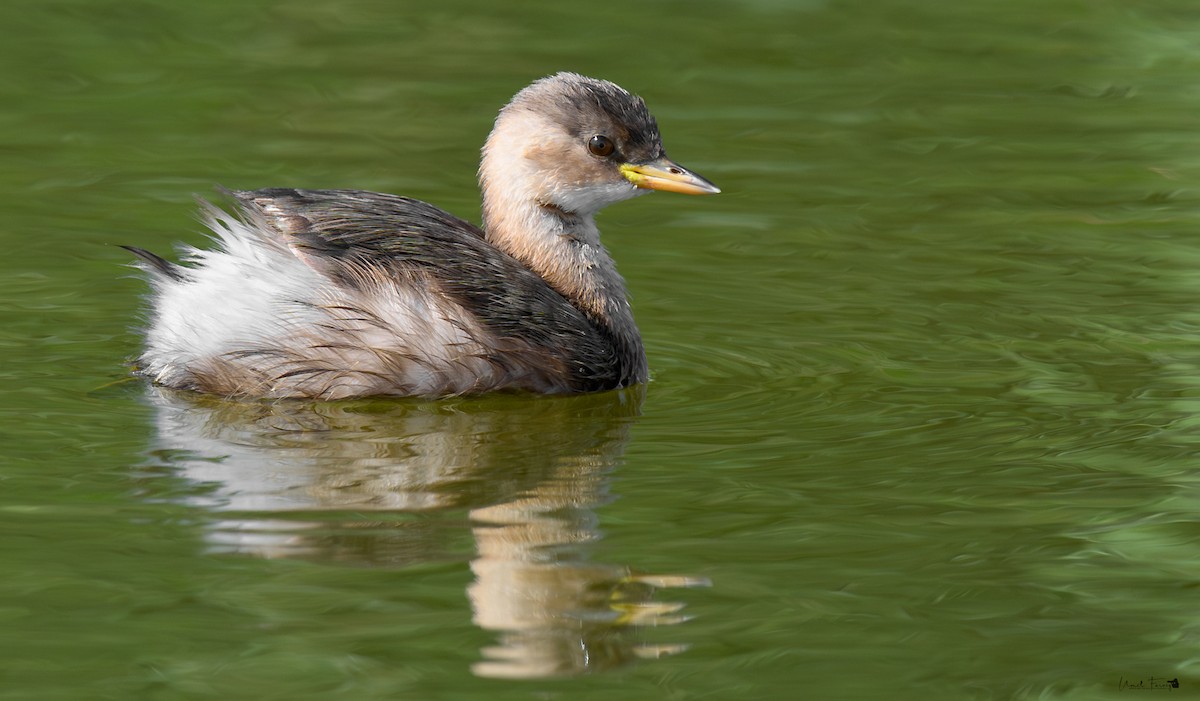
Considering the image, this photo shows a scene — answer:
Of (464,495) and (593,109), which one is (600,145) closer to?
(593,109)

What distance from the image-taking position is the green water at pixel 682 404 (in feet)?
16.8

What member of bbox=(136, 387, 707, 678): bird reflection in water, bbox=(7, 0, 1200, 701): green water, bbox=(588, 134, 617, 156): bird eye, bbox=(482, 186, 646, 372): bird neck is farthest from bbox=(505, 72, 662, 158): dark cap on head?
bbox=(136, 387, 707, 678): bird reflection in water

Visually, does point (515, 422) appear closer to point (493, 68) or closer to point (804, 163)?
point (804, 163)

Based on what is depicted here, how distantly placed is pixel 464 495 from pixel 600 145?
2092mm

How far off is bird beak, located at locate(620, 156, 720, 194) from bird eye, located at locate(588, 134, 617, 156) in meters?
0.10

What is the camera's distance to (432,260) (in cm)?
726

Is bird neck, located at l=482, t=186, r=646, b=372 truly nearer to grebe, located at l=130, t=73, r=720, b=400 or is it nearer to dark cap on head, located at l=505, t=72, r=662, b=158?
grebe, located at l=130, t=73, r=720, b=400

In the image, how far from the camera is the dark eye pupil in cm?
785
